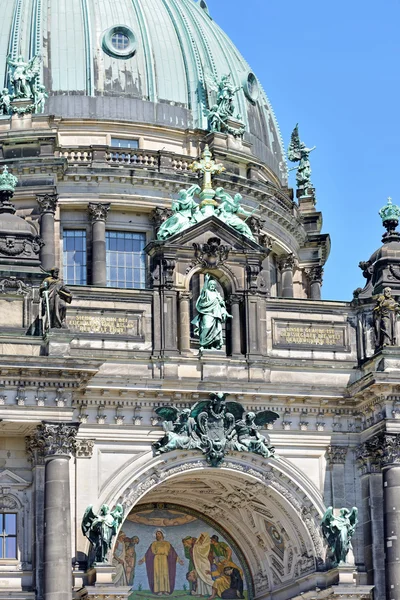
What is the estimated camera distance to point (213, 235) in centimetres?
5019

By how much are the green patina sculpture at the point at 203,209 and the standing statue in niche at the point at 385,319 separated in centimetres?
448

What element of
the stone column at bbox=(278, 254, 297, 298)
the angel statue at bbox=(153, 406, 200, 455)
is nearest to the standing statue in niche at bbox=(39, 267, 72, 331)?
the angel statue at bbox=(153, 406, 200, 455)

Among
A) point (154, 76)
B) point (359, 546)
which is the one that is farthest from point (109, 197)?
point (359, 546)

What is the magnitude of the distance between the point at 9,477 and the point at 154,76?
2039 cm

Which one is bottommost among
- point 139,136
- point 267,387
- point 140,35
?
point 267,387

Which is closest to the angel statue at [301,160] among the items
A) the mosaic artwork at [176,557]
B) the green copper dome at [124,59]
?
the green copper dome at [124,59]

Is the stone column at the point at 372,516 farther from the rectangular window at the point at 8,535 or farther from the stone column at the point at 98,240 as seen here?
the stone column at the point at 98,240

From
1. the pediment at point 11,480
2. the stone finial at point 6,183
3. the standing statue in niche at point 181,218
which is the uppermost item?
the stone finial at point 6,183

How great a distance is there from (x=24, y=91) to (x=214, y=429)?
17294 millimetres

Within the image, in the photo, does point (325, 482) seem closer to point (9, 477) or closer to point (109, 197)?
point (9, 477)

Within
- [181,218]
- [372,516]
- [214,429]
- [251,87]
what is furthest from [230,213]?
[251,87]

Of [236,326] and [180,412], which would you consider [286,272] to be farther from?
[180,412]

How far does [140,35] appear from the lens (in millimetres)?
62219

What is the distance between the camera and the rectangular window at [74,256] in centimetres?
5819
